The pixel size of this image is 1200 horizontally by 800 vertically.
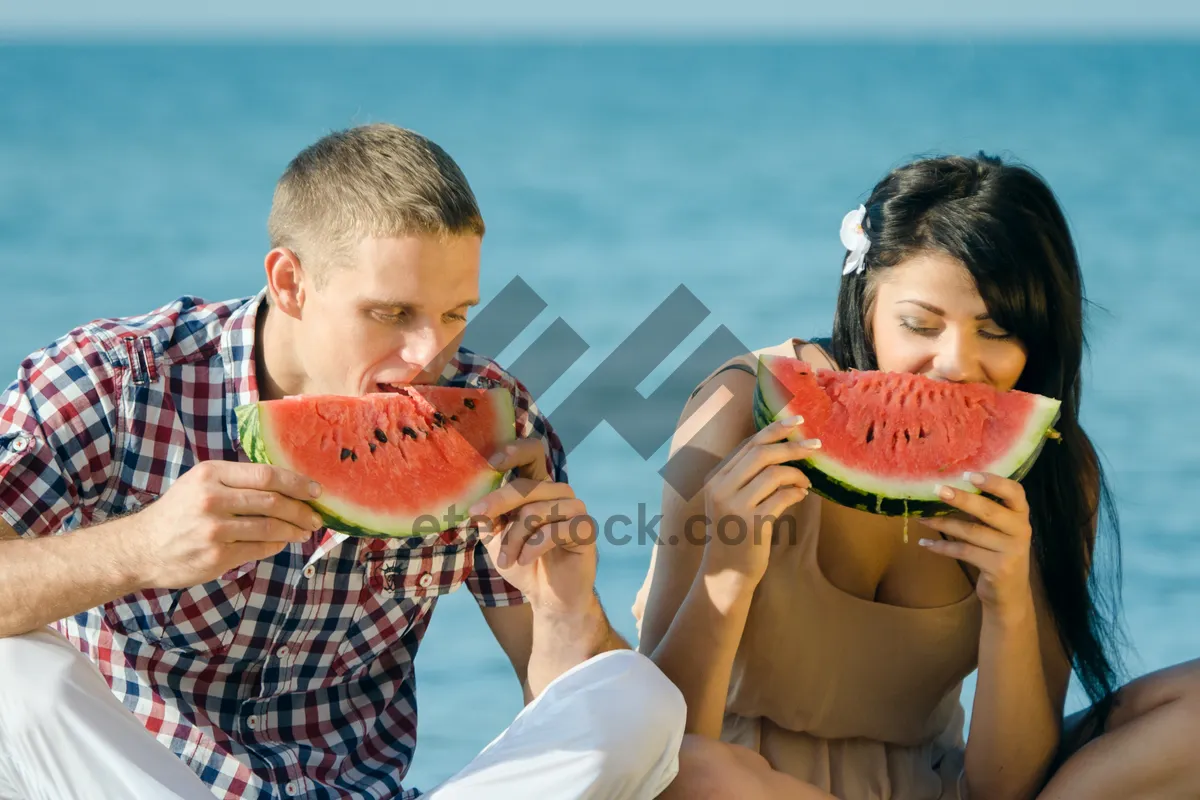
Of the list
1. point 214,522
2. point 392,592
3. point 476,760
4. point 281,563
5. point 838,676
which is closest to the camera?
point 214,522

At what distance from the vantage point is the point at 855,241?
10.6 feet

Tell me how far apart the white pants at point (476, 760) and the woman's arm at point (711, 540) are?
0.25 meters

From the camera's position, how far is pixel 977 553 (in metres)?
A: 2.86

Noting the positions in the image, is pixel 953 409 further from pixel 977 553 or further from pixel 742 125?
pixel 742 125

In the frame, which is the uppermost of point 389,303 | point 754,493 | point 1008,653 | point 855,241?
point 855,241

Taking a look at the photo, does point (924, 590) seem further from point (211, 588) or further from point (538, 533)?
point (211, 588)

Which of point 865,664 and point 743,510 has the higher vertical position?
point 743,510

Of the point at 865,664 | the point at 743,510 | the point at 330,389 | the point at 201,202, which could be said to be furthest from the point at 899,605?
the point at 201,202

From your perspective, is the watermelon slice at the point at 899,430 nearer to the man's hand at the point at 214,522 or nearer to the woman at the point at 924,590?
the woman at the point at 924,590

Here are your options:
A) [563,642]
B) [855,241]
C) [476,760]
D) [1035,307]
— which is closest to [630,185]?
[855,241]

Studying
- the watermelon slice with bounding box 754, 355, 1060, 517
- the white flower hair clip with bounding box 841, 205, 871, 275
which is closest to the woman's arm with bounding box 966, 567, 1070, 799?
the watermelon slice with bounding box 754, 355, 1060, 517

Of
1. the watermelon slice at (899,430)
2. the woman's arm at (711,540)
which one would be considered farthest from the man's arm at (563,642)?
the watermelon slice at (899,430)

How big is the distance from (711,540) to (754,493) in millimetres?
201

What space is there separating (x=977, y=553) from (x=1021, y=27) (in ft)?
109
